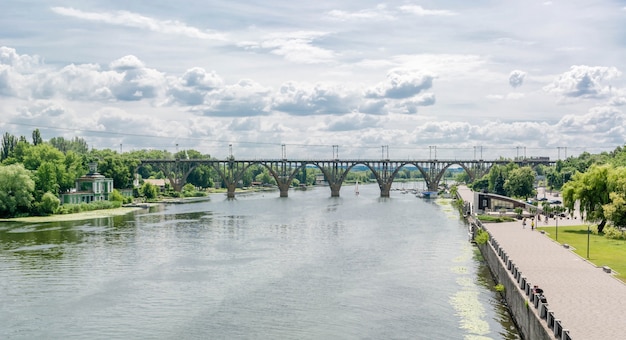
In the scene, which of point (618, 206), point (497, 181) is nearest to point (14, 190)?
point (618, 206)

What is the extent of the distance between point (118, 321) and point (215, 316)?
5.17 metres

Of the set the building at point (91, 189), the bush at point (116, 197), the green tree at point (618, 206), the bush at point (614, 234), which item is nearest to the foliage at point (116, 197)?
the bush at point (116, 197)

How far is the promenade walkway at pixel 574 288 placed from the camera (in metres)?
24.9

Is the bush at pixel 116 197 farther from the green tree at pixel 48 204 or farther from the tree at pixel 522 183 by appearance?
the tree at pixel 522 183

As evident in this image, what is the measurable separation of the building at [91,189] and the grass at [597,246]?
80.0 metres

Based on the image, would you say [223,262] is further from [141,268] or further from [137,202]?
[137,202]

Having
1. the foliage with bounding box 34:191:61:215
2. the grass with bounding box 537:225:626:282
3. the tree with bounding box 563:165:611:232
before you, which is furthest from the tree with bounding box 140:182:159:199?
the tree with bounding box 563:165:611:232

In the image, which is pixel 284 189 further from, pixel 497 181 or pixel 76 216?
pixel 76 216

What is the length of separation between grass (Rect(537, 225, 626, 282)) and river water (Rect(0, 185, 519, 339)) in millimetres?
7149

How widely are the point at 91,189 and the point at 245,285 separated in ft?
269

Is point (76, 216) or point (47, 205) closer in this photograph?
point (47, 205)

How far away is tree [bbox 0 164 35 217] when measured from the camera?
91.0m

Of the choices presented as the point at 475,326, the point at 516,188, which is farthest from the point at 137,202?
the point at 475,326

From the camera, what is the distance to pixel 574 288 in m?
31.9
